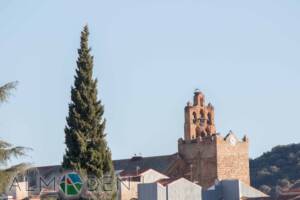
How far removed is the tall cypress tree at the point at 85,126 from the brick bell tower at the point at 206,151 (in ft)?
107

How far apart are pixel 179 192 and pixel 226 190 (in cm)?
496

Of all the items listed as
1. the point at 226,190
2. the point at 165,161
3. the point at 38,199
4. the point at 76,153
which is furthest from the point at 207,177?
the point at 76,153

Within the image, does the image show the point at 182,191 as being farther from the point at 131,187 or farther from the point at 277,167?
the point at 277,167

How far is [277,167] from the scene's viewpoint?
129 metres

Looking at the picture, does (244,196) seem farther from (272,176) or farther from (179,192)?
(272,176)

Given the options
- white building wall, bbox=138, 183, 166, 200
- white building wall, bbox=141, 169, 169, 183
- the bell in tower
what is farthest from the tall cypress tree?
the bell in tower

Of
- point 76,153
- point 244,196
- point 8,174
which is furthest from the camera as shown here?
point 244,196

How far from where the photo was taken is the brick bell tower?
86188mm

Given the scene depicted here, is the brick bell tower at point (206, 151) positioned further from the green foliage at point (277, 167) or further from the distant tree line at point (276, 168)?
the green foliage at point (277, 167)

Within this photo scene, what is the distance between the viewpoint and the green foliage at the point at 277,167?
122 meters

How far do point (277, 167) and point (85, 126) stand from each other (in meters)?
77.9

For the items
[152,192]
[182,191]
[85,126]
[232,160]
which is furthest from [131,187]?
[85,126]

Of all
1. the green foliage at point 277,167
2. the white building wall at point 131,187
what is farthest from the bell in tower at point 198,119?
the green foliage at point 277,167

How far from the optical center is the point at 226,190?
7506cm
